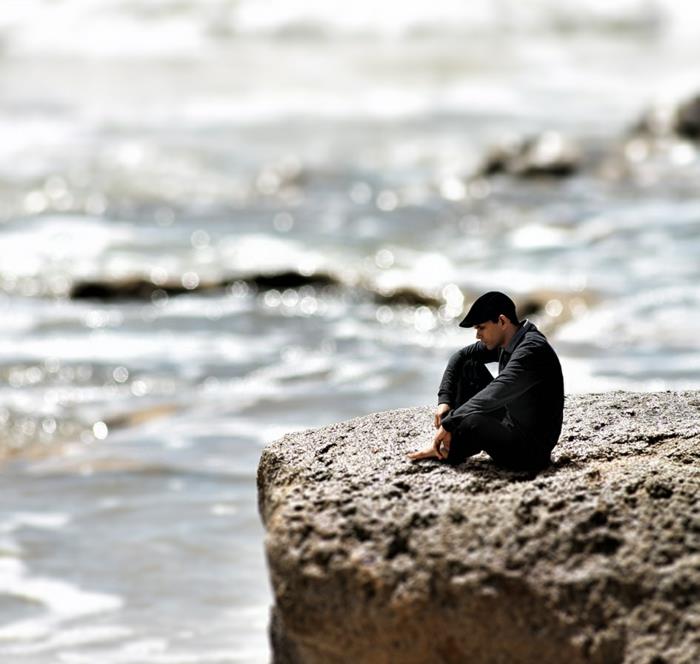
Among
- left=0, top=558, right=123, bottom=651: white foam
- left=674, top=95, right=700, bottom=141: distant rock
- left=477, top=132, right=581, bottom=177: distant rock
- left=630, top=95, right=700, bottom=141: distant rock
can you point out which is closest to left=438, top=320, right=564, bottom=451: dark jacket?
left=0, top=558, right=123, bottom=651: white foam

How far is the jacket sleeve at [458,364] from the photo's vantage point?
3.42 metres

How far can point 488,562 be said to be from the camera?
300 cm

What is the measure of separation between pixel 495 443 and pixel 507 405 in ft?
0.32

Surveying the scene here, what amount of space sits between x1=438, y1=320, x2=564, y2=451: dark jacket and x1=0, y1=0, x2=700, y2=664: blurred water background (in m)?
2.22

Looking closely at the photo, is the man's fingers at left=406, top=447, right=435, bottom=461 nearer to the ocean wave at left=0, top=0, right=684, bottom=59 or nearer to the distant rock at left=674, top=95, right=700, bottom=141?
the distant rock at left=674, top=95, right=700, bottom=141

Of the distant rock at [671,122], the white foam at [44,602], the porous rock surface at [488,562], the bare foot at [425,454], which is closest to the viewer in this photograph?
the porous rock surface at [488,562]

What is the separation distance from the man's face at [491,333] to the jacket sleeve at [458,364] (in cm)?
4

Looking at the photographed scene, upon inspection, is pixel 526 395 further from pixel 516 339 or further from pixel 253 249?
pixel 253 249

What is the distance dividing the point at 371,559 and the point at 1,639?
2775 mm

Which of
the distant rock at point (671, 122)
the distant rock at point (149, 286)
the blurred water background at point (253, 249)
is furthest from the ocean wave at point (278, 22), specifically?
the distant rock at point (149, 286)

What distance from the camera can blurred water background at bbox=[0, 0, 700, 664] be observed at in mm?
6402

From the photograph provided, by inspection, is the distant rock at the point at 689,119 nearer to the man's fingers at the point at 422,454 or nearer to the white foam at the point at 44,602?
the white foam at the point at 44,602

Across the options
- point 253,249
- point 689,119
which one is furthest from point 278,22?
point 253,249

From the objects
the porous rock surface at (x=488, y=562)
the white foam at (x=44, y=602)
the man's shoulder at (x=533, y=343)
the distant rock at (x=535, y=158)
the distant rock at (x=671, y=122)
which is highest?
the distant rock at (x=671, y=122)
